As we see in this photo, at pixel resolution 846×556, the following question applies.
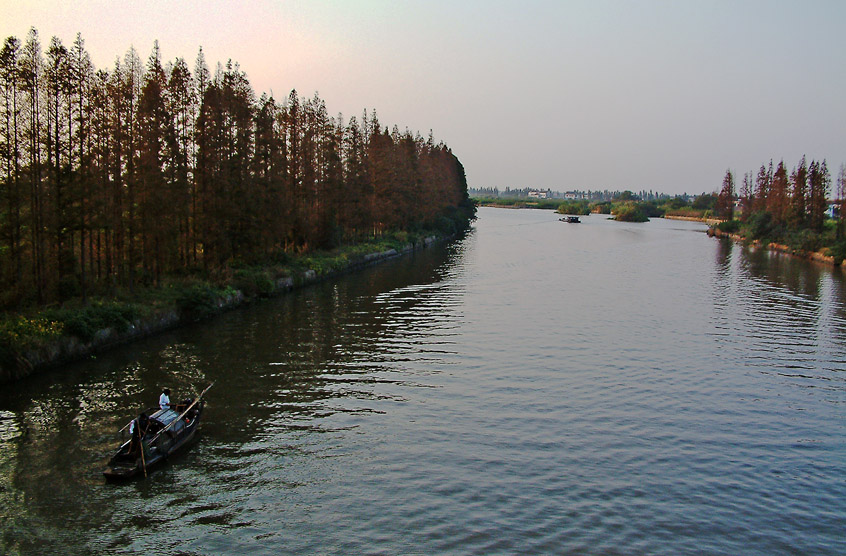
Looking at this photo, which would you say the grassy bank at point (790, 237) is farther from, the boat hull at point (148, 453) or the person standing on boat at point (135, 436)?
the person standing on boat at point (135, 436)

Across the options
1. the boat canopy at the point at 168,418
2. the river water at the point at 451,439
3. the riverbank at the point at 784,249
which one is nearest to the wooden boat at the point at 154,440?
the boat canopy at the point at 168,418

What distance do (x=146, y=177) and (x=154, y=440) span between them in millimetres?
20499

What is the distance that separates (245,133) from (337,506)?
3453 cm

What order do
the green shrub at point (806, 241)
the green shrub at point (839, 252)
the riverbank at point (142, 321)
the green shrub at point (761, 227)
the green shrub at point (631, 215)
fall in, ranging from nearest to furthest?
the riverbank at point (142, 321) → the green shrub at point (839, 252) → the green shrub at point (806, 241) → the green shrub at point (761, 227) → the green shrub at point (631, 215)

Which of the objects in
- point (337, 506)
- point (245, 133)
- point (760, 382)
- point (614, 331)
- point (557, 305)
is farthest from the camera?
point (245, 133)

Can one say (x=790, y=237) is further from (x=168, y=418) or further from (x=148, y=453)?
(x=148, y=453)

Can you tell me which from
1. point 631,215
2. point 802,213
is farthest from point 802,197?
point 631,215

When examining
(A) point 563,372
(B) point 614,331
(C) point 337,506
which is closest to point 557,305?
(B) point 614,331

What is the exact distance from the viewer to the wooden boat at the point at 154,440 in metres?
13.9

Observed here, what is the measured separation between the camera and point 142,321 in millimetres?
27062

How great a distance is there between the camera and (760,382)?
74.2 feet

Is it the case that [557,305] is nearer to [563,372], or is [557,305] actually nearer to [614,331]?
[614,331]

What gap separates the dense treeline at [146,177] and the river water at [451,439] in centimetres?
558

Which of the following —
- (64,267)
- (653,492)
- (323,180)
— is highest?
(323,180)
